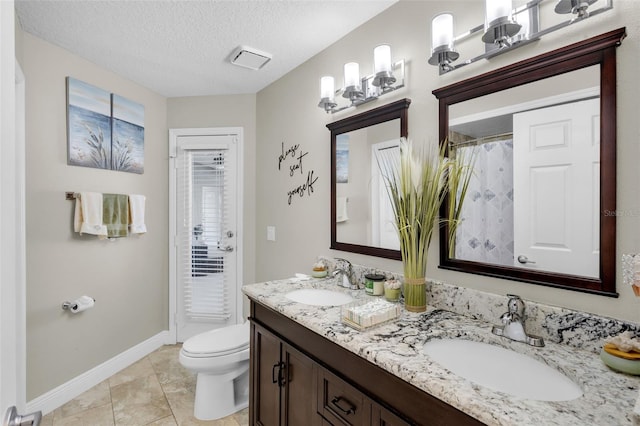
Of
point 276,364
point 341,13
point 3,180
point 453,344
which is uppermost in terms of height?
point 341,13

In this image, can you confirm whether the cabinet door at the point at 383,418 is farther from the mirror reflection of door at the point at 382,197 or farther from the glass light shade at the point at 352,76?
the glass light shade at the point at 352,76

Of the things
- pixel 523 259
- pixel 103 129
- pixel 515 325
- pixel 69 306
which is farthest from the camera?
pixel 103 129

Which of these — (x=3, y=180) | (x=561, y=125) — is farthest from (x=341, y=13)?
(x=3, y=180)

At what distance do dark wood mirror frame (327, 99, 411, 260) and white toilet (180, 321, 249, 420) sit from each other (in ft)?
3.05

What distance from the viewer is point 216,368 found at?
1.99 m

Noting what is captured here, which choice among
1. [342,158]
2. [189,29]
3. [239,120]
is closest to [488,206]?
[342,158]

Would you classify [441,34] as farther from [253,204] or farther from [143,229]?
[143,229]

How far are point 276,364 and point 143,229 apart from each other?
182 cm

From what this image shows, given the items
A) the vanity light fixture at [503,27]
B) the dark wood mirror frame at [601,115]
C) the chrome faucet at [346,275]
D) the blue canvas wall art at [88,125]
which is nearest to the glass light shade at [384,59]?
the vanity light fixture at [503,27]

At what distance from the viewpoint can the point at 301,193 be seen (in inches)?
95.2

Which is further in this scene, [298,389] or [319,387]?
[298,389]

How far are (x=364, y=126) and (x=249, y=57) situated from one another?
1.06 metres

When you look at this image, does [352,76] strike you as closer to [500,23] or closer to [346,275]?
[500,23]

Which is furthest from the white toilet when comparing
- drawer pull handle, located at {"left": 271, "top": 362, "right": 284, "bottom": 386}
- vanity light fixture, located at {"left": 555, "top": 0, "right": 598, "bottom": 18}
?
vanity light fixture, located at {"left": 555, "top": 0, "right": 598, "bottom": 18}
